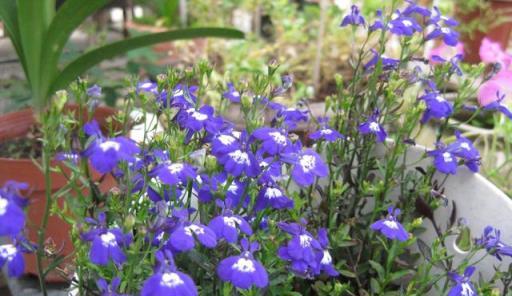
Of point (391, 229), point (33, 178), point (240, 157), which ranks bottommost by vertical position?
point (33, 178)

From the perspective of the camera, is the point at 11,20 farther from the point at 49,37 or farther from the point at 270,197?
the point at 270,197

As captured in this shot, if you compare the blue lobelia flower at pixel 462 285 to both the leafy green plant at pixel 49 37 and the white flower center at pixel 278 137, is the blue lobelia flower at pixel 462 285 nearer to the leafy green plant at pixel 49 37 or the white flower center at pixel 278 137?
the white flower center at pixel 278 137

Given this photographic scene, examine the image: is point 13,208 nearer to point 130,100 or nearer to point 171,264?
point 171,264

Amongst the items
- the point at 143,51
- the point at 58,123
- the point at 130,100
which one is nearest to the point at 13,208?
the point at 58,123

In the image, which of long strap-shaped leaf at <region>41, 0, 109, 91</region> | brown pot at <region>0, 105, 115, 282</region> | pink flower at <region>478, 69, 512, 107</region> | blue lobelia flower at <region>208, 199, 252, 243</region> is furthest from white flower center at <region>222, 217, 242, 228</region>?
pink flower at <region>478, 69, 512, 107</region>

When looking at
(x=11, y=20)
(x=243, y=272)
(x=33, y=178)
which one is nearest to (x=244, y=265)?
(x=243, y=272)

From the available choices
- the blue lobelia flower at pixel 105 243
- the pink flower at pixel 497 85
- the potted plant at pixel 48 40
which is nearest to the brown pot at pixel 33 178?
the potted plant at pixel 48 40
